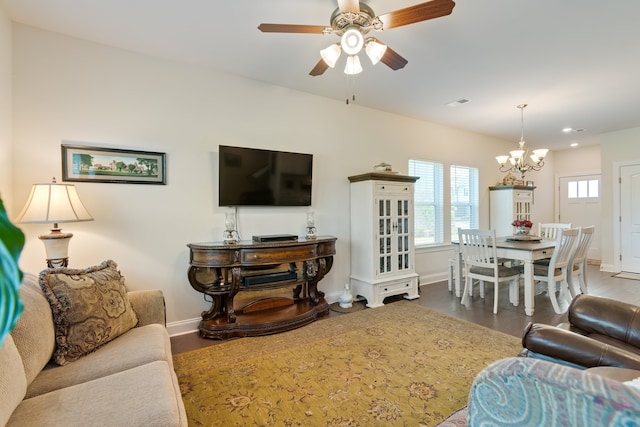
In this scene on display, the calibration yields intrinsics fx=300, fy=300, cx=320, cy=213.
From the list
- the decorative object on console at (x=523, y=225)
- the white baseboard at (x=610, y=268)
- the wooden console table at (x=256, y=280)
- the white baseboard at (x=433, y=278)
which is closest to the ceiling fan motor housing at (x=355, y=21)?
the wooden console table at (x=256, y=280)

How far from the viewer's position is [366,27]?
1946 millimetres

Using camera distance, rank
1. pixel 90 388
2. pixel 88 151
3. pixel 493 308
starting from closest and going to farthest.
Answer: pixel 90 388 → pixel 88 151 → pixel 493 308

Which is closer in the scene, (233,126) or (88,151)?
(88,151)

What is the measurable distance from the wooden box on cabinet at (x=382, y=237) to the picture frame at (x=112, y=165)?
2307 millimetres

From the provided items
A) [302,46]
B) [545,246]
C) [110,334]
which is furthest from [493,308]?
[110,334]

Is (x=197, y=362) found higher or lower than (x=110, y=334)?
lower

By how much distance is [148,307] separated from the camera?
210cm

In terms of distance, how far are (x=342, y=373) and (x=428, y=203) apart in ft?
11.4

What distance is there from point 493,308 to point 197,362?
3.32 m

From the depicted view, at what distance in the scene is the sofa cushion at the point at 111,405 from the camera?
1083 mm

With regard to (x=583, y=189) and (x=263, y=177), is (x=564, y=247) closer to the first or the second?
(x=263, y=177)

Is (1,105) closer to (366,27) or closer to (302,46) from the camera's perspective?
(302,46)

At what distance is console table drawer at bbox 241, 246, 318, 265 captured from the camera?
9.36ft

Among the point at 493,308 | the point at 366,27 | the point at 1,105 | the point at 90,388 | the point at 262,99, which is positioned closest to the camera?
the point at 90,388
